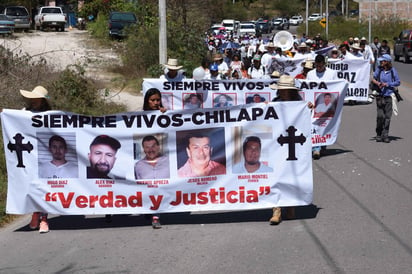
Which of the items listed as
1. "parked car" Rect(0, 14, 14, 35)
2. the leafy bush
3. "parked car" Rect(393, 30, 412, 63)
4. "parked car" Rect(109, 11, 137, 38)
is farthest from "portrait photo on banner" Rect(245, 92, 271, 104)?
"parked car" Rect(393, 30, 412, 63)

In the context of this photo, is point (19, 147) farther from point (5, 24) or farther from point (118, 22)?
point (5, 24)

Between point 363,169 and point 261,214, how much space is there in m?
3.17

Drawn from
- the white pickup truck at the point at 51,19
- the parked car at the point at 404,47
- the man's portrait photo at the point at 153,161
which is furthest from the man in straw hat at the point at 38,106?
the white pickup truck at the point at 51,19

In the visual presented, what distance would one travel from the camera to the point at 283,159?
27.8 feet

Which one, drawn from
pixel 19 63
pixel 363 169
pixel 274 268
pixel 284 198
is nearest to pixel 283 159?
pixel 284 198

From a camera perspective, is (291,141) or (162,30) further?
(162,30)

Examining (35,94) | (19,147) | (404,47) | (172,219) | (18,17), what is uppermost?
(18,17)

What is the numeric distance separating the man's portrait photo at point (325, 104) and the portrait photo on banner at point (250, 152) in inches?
185

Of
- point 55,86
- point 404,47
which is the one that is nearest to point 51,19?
point 404,47

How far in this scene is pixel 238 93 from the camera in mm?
14500

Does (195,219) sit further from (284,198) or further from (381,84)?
(381,84)

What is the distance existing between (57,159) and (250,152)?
84.5 inches

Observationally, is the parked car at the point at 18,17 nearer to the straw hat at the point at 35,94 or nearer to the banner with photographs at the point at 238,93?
the banner with photographs at the point at 238,93

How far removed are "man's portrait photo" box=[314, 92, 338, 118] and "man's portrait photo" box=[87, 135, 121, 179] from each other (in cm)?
546
